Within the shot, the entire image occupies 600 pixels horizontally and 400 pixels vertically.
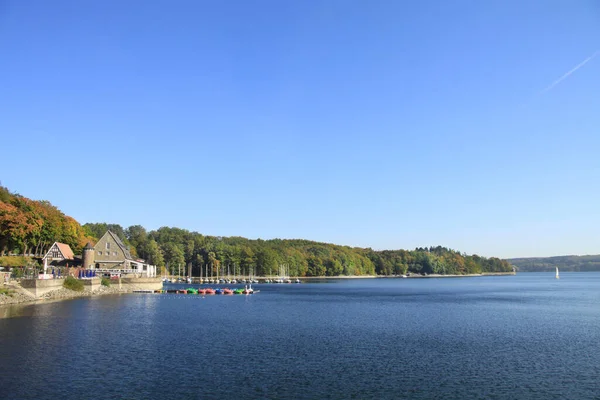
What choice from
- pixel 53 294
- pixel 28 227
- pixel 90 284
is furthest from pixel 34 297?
pixel 28 227

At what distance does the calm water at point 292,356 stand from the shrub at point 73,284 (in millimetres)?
21653

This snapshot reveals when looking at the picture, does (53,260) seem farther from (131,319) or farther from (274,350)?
(274,350)

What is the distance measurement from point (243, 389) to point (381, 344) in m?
16.5

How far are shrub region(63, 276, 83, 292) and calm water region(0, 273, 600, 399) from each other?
21.7m

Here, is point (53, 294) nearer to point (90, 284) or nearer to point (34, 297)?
point (34, 297)

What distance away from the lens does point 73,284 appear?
7950cm

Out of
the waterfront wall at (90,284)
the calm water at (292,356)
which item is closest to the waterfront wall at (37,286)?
the waterfront wall at (90,284)

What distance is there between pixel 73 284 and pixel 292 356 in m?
58.6

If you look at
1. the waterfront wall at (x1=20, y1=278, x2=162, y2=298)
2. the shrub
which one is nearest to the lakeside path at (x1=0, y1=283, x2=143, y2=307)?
the waterfront wall at (x1=20, y1=278, x2=162, y2=298)

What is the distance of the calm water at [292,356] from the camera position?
2538 cm

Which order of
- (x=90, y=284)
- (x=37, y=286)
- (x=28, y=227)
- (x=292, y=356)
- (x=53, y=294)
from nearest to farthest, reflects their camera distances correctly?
(x=292, y=356) → (x=37, y=286) → (x=53, y=294) → (x=28, y=227) → (x=90, y=284)

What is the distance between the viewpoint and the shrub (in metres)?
78.0

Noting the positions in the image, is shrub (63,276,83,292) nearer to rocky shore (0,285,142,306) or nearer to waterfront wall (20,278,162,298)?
rocky shore (0,285,142,306)

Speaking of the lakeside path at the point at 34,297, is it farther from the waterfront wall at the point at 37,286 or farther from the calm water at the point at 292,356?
the calm water at the point at 292,356
